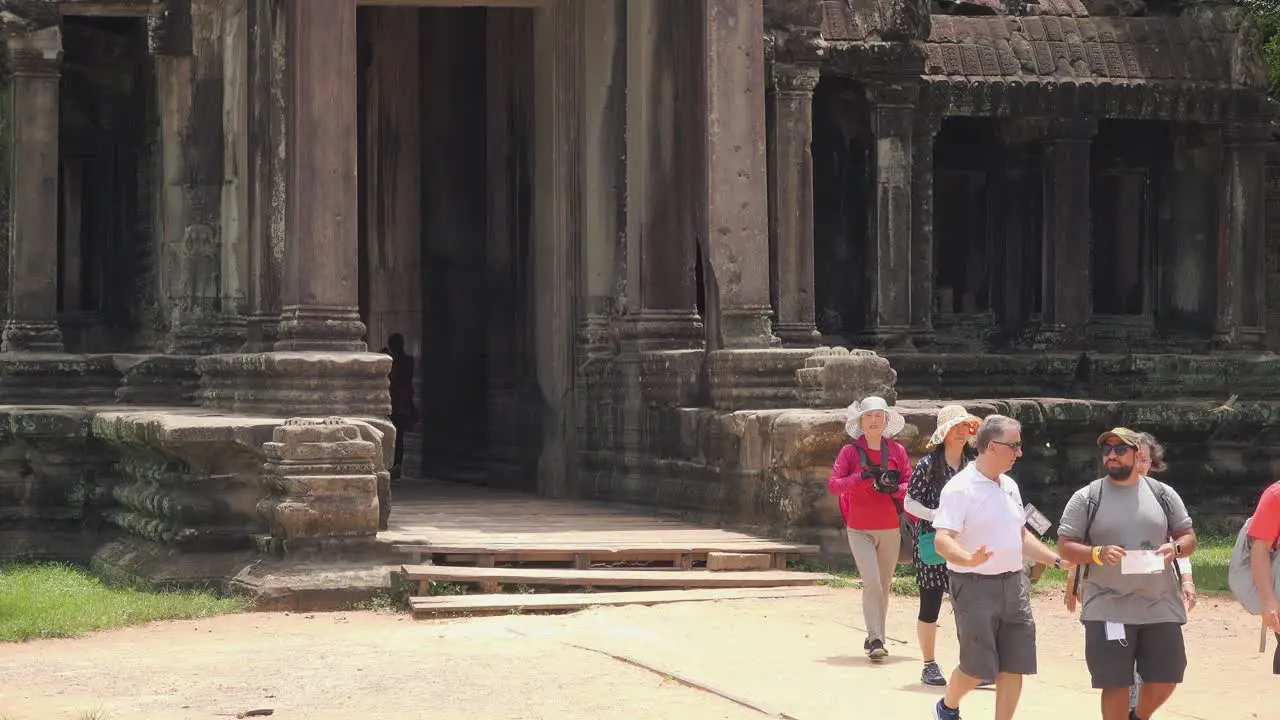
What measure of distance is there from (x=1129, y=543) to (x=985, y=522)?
61cm

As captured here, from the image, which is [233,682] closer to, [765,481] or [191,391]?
Answer: [765,481]

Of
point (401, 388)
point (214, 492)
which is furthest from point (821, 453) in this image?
point (401, 388)

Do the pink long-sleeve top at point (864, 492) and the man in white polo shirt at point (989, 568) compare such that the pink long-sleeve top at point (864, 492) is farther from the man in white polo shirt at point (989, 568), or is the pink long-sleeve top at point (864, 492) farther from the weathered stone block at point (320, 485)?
the weathered stone block at point (320, 485)

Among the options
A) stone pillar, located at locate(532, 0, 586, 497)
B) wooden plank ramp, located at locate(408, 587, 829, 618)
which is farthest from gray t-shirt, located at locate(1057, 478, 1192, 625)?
stone pillar, located at locate(532, 0, 586, 497)

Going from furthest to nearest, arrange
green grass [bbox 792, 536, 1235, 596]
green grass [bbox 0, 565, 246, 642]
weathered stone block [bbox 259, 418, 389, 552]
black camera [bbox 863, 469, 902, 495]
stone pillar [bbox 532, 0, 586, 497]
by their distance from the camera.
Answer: stone pillar [bbox 532, 0, 586, 497]
green grass [bbox 792, 536, 1235, 596]
weathered stone block [bbox 259, 418, 389, 552]
green grass [bbox 0, 565, 246, 642]
black camera [bbox 863, 469, 902, 495]

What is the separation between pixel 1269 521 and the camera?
27.9 ft

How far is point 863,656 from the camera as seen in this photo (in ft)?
36.6

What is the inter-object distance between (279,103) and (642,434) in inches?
155

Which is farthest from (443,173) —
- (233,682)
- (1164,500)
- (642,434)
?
(1164,500)

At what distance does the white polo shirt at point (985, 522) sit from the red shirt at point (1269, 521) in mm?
934

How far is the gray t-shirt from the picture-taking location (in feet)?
27.4

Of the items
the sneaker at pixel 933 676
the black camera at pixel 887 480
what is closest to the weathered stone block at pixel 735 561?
the black camera at pixel 887 480

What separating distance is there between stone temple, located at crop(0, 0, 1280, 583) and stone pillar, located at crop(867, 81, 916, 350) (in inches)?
1.8

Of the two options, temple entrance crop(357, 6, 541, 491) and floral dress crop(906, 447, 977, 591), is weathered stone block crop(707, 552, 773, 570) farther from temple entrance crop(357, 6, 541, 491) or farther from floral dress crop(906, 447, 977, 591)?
temple entrance crop(357, 6, 541, 491)
